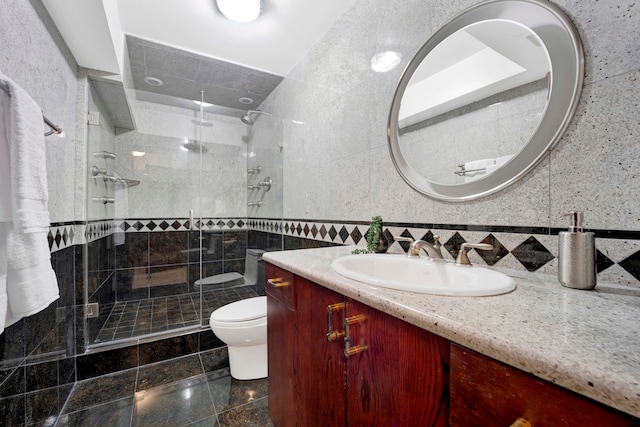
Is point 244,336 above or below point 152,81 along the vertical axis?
below

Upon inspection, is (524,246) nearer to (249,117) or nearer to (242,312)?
(242,312)

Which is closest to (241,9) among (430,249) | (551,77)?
(551,77)

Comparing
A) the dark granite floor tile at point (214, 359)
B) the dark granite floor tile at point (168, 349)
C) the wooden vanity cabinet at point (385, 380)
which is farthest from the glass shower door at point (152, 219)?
the wooden vanity cabinet at point (385, 380)

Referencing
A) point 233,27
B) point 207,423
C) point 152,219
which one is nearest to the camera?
point 207,423

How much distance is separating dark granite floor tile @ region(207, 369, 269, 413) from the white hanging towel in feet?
3.43

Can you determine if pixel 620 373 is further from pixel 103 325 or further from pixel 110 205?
pixel 110 205

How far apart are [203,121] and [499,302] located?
318 centimetres

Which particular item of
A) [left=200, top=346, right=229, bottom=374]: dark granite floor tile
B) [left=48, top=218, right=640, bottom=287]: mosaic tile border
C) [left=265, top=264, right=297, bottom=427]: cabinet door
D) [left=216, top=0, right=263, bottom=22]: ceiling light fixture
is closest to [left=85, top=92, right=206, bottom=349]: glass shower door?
[left=200, top=346, right=229, bottom=374]: dark granite floor tile

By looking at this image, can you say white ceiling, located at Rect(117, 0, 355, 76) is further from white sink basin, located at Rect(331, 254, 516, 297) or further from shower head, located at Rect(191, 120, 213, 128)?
white sink basin, located at Rect(331, 254, 516, 297)

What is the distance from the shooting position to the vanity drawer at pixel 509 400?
12.0 inches

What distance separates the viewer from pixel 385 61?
1.35m

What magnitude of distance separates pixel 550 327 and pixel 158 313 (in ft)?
8.98

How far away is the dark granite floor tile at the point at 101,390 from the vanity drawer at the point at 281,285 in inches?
47.2

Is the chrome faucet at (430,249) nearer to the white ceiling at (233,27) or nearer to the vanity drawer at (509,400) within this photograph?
the vanity drawer at (509,400)
